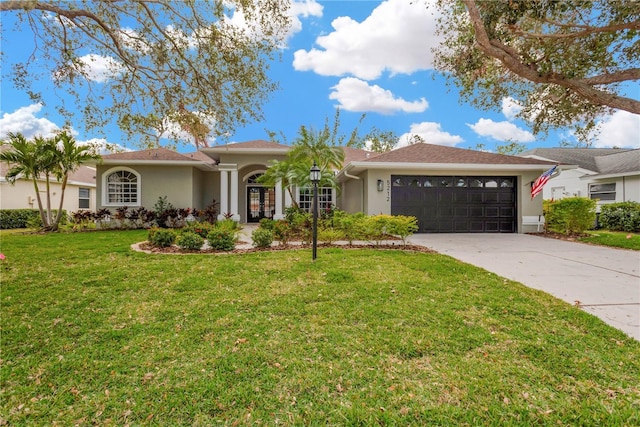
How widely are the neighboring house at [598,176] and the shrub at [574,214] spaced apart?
263 inches

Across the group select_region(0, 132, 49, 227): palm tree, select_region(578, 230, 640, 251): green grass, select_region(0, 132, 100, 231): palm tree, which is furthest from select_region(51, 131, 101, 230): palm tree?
select_region(578, 230, 640, 251): green grass

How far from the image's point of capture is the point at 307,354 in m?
3.02

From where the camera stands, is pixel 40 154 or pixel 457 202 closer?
pixel 40 154

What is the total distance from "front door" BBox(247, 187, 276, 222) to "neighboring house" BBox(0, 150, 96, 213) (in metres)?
10.1

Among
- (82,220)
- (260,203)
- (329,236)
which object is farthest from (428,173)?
(82,220)

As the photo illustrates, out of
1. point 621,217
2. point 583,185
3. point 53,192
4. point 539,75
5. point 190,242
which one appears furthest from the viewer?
point 583,185

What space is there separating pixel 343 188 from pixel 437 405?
16.5 m

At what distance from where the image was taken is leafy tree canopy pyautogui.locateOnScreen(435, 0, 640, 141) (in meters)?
7.00

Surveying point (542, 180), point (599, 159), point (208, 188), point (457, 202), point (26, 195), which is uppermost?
point (599, 159)

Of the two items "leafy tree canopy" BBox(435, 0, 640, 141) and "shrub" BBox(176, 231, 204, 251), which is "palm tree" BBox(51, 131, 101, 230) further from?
"leafy tree canopy" BBox(435, 0, 640, 141)

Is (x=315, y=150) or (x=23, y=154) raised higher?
(x=315, y=150)

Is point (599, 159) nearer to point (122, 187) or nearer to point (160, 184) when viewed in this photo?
point (160, 184)

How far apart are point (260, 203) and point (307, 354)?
15.6 m

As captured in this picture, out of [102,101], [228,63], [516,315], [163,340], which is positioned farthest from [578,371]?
[102,101]
